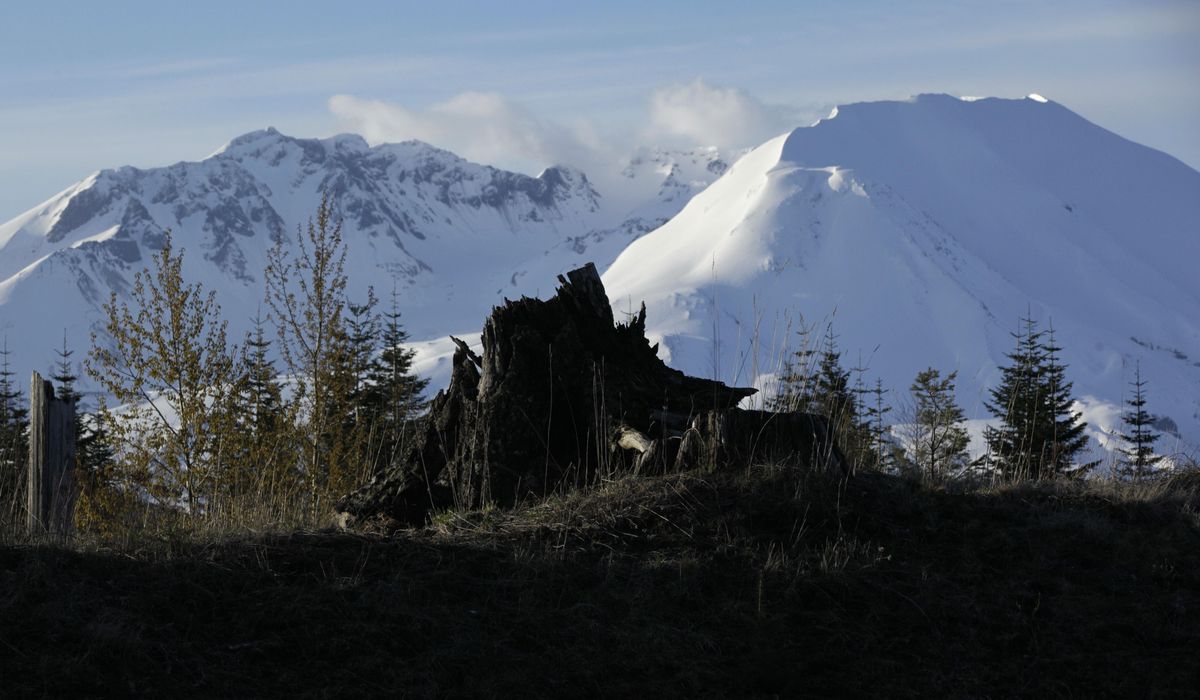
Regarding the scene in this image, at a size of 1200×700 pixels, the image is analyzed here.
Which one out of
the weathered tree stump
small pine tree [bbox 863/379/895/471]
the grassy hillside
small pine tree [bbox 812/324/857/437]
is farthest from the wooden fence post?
small pine tree [bbox 863/379/895/471]

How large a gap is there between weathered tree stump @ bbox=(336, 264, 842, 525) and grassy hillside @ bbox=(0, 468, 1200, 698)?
531 millimetres

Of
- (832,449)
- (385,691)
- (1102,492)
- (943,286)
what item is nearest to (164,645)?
(385,691)

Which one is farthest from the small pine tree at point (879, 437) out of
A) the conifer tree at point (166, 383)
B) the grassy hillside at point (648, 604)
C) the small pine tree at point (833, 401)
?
the conifer tree at point (166, 383)

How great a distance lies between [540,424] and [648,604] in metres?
2.47

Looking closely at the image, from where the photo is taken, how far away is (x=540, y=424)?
300 inches

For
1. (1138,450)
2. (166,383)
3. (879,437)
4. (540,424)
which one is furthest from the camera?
(166,383)

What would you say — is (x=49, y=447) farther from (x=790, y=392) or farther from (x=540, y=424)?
(x=790, y=392)

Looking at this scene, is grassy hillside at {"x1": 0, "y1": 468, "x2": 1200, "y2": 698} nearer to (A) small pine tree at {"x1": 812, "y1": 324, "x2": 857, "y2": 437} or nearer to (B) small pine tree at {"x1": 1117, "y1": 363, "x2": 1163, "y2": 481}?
(A) small pine tree at {"x1": 812, "y1": 324, "x2": 857, "y2": 437}

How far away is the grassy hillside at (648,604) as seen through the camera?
15.5 feet

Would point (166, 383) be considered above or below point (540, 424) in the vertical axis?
above

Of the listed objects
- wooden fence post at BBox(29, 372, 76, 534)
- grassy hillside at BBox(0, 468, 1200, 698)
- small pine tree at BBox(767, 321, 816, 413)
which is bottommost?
grassy hillside at BBox(0, 468, 1200, 698)

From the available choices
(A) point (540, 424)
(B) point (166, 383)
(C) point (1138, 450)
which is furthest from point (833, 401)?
(B) point (166, 383)

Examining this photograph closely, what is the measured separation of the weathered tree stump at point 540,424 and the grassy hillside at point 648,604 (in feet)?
1.74

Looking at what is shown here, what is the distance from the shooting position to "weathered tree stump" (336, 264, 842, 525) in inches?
282
